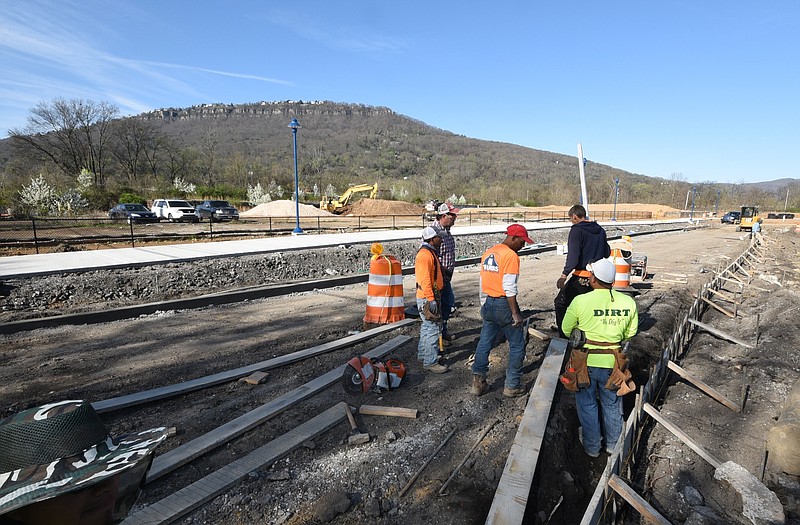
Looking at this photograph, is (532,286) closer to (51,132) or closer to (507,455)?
(507,455)

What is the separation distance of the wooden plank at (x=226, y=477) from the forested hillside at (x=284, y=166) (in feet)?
143

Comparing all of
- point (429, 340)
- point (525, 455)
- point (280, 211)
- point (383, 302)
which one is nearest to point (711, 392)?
point (525, 455)

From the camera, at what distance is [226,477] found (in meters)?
3.38

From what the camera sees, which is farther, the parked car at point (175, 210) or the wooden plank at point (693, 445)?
the parked car at point (175, 210)

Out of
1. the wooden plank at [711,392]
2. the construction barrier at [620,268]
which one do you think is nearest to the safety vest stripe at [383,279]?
the wooden plank at [711,392]

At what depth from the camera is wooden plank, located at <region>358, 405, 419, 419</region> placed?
442 cm

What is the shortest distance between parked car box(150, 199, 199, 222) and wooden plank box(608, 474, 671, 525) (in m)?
32.5

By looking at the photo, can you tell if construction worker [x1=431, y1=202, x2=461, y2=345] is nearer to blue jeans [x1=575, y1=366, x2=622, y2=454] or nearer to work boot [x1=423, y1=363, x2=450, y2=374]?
work boot [x1=423, y1=363, x2=450, y2=374]

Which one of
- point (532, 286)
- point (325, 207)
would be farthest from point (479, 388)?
point (325, 207)

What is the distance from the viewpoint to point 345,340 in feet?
21.5

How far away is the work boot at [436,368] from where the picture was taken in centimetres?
559

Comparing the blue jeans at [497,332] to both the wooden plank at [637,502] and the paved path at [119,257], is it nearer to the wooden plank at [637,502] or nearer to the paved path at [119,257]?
the wooden plank at [637,502]

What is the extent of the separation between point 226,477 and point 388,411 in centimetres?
166

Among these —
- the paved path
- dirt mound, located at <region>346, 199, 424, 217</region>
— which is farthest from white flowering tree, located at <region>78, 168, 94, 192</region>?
the paved path
